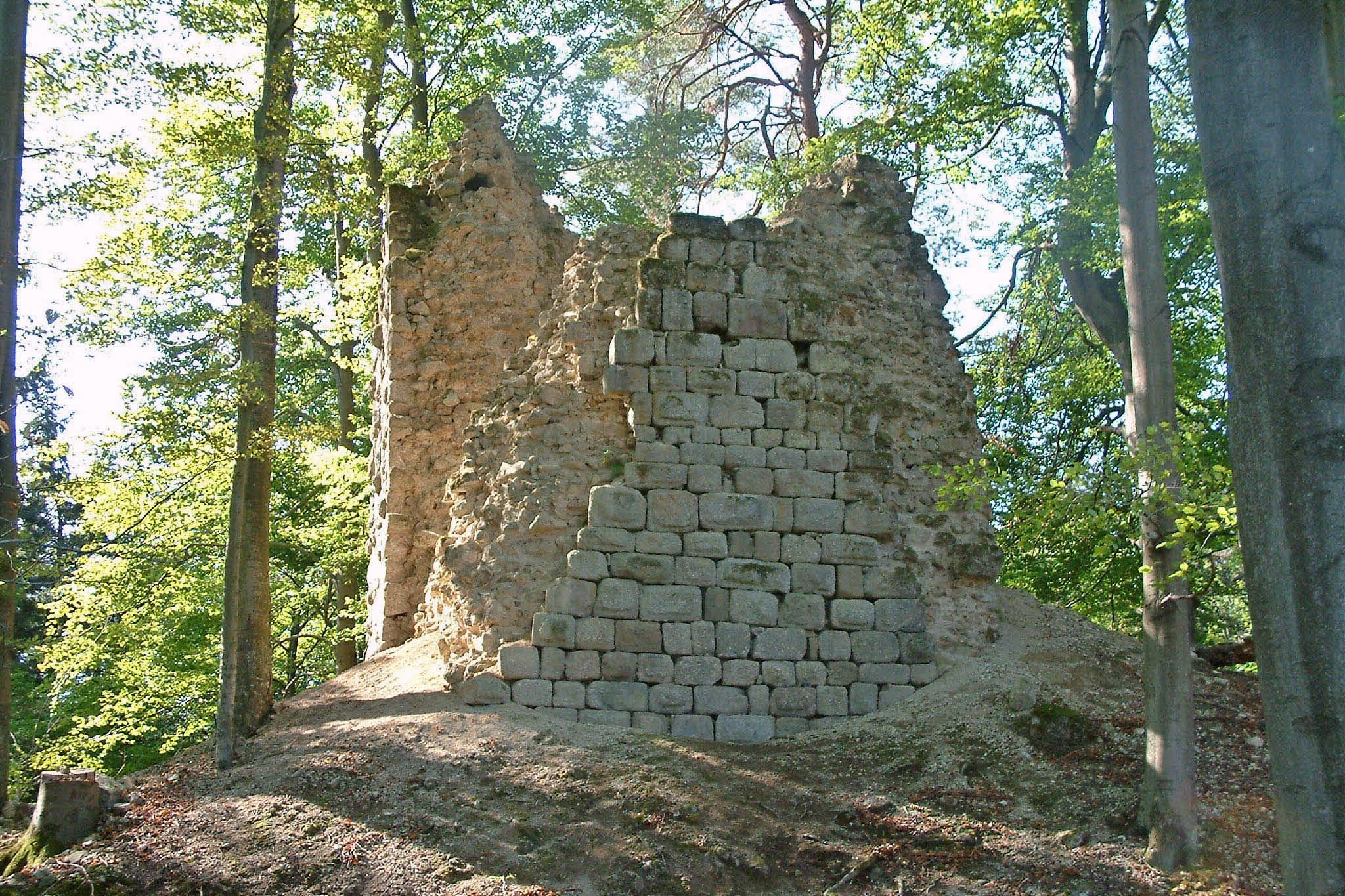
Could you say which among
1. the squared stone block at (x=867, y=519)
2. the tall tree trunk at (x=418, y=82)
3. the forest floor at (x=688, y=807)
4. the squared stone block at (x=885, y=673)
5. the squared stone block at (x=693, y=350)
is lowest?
the forest floor at (x=688, y=807)

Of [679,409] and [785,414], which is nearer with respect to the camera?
[679,409]

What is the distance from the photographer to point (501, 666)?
8789 mm

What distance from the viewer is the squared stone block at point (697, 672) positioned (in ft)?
29.3

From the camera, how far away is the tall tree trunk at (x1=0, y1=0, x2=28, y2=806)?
Answer: 8.95 metres

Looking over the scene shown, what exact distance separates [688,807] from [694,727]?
1319mm

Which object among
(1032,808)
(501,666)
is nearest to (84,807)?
(501,666)

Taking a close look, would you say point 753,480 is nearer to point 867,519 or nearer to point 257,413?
point 867,519

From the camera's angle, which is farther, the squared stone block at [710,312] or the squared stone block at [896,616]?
the squared stone block at [710,312]

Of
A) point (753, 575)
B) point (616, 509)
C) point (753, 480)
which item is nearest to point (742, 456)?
point (753, 480)

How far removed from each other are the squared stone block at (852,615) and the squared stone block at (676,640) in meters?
1.16

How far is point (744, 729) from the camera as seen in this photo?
8906 millimetres

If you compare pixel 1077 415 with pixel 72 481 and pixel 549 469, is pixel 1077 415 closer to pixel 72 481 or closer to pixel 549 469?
pixel 549 469

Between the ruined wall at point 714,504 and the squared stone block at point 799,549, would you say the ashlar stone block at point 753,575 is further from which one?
the squared stone block at point 799,549

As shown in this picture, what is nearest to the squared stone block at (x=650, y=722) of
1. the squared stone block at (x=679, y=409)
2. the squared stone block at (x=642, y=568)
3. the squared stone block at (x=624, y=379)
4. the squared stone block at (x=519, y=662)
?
the squared stone block at (x=519, y=662)
